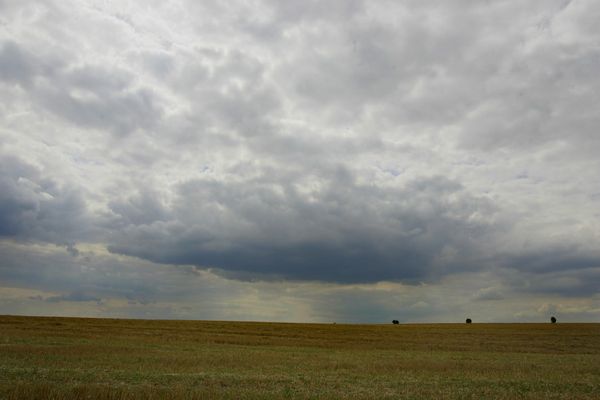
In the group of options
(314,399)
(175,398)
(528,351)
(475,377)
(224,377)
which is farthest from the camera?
(528,351)

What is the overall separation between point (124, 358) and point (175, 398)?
1570 cm

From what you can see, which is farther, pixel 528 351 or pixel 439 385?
pixel 528 351

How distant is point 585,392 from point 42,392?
2055 centimetres

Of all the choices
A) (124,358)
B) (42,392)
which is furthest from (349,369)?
(42,392)

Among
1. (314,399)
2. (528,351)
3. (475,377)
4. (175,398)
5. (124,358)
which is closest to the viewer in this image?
(175,398)

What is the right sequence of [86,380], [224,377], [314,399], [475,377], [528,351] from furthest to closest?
1. [528,351]
2. [475,377]
3. [224,377]
4. [86,380]
5. [314,399]

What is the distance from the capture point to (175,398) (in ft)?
46.8

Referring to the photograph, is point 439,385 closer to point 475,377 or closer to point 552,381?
point 475,377

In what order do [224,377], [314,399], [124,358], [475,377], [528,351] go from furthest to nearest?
1. [528,351]
2. [124,358]
3. [475,377]
4. [224,377]
5. [314,399]

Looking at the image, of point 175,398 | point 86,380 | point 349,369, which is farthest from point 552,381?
point 86,380

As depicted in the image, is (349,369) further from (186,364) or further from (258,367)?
(186,364)

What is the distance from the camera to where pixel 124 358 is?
91.7 feet

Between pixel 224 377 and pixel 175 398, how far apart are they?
7.04 metres

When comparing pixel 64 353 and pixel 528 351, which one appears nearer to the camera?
pixel 64 353
